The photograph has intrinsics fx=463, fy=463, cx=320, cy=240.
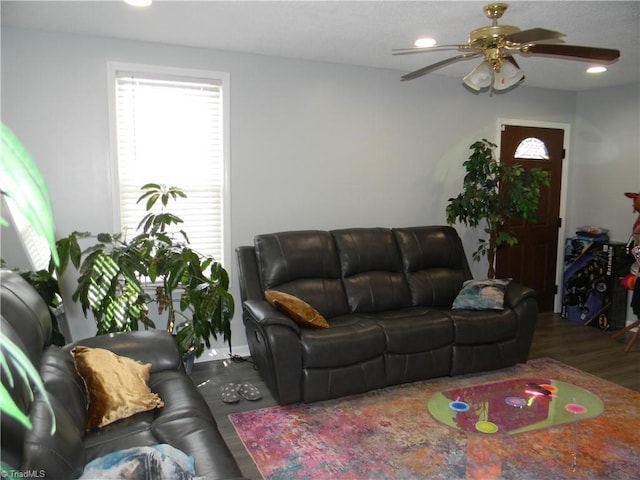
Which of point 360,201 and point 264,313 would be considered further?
point 360,201

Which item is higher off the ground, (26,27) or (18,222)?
(26,27)

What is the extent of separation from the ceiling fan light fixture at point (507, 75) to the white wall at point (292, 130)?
1.83m

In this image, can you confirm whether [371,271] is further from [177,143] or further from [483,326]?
[177,143]

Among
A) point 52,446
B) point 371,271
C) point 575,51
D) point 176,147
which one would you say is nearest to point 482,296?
point 371,271

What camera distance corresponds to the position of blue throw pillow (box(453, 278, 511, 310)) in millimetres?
3713

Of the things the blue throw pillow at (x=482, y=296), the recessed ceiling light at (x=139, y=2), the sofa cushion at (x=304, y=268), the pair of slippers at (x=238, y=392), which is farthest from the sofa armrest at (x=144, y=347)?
the blue throw pillow at (x=482, y=296)

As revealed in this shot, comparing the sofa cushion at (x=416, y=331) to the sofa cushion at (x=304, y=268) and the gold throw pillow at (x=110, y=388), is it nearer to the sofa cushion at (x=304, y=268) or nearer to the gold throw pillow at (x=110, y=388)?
the sofa cushion at (x=304, y=268)

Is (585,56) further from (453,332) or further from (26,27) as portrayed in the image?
(26,27)

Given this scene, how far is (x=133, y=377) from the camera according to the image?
2.23 metres

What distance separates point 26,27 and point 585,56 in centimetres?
360

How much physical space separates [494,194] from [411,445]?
259 centimetres

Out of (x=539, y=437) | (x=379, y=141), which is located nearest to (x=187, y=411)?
(x=539, y=437)

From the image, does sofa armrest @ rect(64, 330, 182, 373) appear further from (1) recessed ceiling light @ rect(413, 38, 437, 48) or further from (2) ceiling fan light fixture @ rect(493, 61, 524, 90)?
(1) recessed ceiling light @ rect(413, 38, 437, 48)

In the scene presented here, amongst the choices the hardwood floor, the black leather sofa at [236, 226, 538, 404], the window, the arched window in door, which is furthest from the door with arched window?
the window
